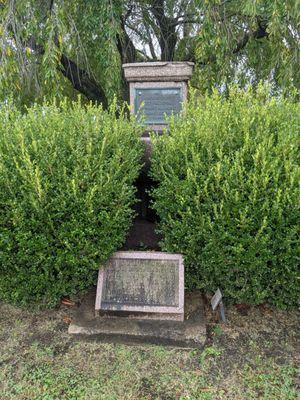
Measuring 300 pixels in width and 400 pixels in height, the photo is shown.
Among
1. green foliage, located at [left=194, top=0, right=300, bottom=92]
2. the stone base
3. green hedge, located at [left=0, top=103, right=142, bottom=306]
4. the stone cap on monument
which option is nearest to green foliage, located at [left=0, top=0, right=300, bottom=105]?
green foliage, located at [left=194, top=0, right=300, bottom=92]

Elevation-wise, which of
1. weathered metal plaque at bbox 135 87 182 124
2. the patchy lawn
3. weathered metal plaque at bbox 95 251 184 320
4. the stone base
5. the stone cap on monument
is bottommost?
the patchy lawn

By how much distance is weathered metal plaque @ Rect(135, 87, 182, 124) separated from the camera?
4227 millimetres

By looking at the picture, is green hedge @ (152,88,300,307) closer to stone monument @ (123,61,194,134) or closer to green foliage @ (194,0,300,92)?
stone monument @ (123,61,194,134)

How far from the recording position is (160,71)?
4188mm

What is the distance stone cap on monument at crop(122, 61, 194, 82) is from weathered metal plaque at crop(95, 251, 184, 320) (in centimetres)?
233

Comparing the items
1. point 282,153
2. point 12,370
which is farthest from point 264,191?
point 12,370

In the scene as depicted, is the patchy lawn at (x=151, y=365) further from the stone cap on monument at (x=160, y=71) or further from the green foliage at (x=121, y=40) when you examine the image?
the green foliage at (x=121, y=40)

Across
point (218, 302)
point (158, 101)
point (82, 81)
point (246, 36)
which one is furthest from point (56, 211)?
point (246, 36)

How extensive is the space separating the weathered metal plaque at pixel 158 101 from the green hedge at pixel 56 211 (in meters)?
1.59

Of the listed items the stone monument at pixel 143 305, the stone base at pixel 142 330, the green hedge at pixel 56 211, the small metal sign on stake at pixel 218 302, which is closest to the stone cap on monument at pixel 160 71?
the green hedge at pixel 56 211

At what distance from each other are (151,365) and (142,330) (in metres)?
0.25

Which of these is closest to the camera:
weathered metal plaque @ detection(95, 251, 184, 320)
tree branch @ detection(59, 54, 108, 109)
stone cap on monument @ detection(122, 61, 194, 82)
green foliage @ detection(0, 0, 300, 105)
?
weathered metal plaque @ detection(95, 251, 184, 320)

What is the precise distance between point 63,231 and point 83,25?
12.4ft

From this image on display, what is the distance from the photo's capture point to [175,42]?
22.8ft
